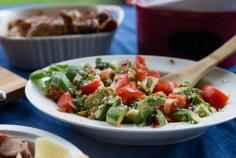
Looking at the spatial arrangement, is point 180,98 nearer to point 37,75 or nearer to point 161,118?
point 161,118

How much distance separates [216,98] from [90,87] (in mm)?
268

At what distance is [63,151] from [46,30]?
2.27 ft

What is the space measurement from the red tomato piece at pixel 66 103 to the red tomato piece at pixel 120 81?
10 cm

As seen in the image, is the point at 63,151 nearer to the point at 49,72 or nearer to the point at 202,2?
the point at 49,72

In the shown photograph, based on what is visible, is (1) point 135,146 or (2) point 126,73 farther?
(2) point 126,73

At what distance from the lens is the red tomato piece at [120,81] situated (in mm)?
938

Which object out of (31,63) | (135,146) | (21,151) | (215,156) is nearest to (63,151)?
(21,151)

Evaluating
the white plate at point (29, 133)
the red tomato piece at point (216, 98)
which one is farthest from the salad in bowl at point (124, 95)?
the white plate at point (29, 133)

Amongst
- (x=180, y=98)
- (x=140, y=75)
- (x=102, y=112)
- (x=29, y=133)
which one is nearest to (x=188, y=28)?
(x=140, y=75)

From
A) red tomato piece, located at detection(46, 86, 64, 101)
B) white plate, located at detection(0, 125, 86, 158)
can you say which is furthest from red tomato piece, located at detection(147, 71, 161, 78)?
white plate, located at detection(0, 125, 86, 158)

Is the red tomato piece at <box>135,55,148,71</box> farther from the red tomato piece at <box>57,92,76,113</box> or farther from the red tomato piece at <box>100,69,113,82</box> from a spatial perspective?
the red tomato piece at <box>57,92,76,113</box>

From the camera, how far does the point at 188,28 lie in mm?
1262

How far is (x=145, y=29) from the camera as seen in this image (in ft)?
4.44

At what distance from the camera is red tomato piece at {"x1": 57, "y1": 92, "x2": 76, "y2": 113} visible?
88 cm
